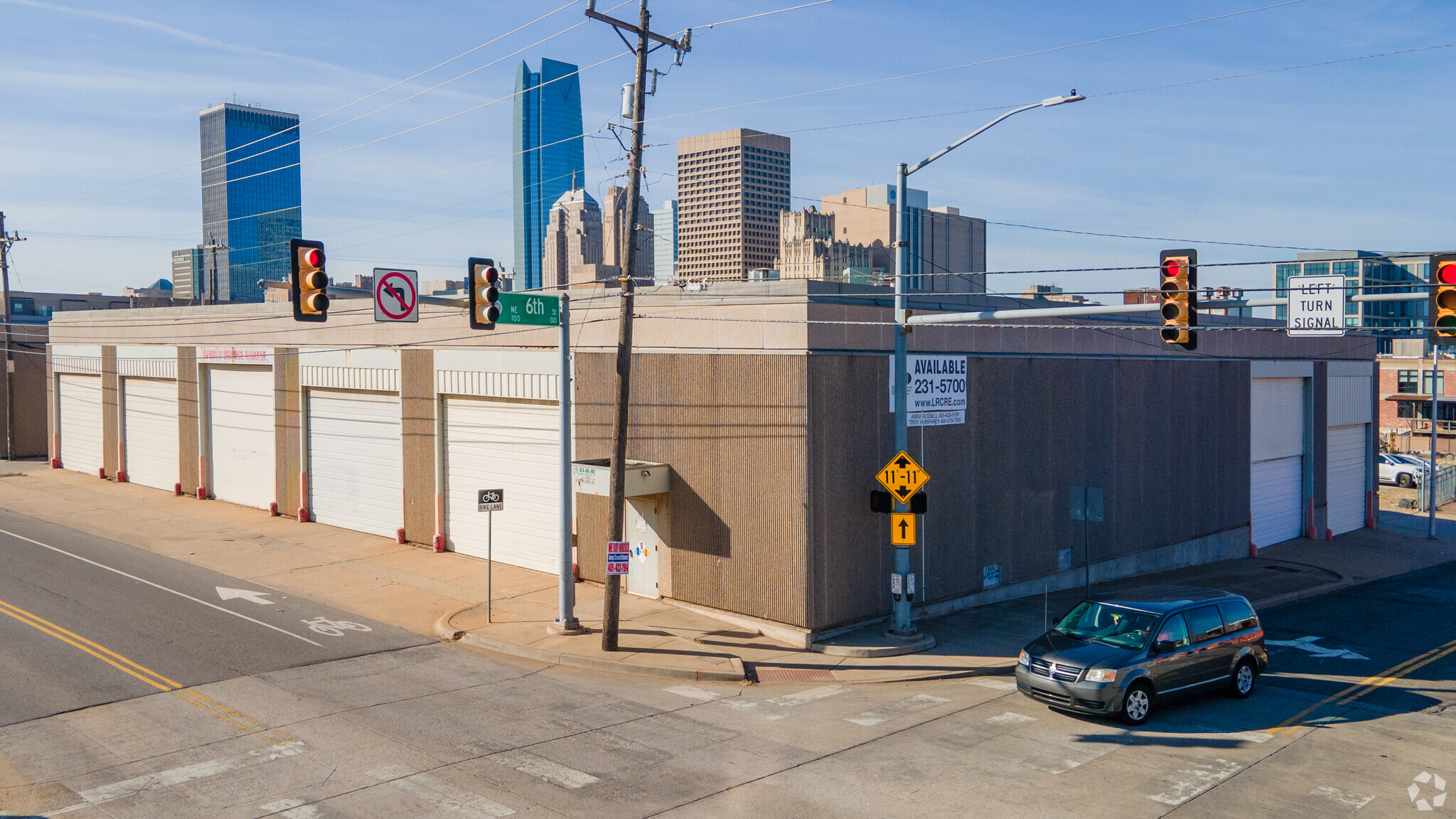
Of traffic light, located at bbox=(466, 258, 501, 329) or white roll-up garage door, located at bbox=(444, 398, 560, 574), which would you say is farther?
white roll-up garage door, located at bbox=(444, 398, 560, 574)

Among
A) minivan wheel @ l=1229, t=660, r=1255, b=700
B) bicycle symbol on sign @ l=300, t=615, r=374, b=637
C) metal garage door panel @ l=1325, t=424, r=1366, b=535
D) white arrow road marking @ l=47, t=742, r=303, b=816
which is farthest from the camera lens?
metal garage door panel @ l=1325, t=424, r=1366, b=535

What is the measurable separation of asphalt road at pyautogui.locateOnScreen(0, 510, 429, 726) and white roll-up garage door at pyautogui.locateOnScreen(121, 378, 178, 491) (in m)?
13.9

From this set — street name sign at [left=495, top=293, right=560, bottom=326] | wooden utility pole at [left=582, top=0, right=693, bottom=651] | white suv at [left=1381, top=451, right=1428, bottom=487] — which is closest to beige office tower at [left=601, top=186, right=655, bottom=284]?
wooden utility pole at [left=582, top=0, right=693, bottom=651]

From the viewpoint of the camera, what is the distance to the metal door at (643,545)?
22.3 meters

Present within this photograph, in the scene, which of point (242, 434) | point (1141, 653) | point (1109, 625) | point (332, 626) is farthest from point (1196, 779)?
point (242, 434)

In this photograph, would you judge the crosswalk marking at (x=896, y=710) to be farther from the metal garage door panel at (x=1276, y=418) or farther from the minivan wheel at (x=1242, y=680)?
the metal garage door panel at (x=1276, y=418)

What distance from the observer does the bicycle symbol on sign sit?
65.5 ft

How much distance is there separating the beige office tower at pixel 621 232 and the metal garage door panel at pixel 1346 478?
26088mm

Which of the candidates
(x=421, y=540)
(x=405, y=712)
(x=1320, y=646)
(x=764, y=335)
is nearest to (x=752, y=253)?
(x=421, y=540)

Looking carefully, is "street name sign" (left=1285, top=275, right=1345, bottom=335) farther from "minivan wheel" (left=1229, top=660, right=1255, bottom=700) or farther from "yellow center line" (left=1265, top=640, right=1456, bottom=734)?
"yellow center line" (left=1265, top=640, right=1456, bottom=734)

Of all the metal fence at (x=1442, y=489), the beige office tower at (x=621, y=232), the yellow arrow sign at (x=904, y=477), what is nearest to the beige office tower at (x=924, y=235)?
the beige office tower at (x=621, y=232)

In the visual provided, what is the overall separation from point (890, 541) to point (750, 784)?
851cm

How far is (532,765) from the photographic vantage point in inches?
501

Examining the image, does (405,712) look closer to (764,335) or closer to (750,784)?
(750,784)
